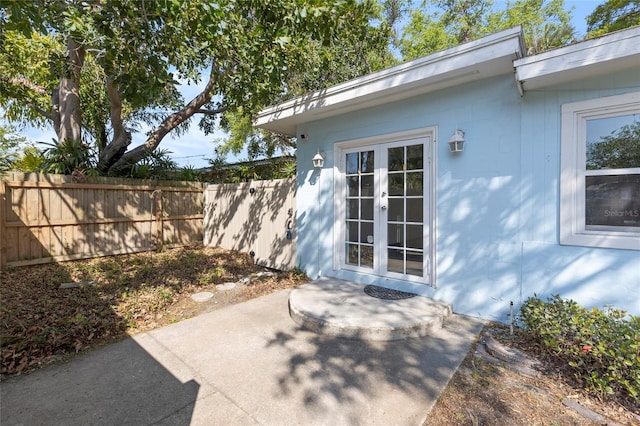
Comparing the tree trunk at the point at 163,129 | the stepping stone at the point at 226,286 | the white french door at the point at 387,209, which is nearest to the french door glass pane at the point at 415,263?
the white french door at the point at 387,209

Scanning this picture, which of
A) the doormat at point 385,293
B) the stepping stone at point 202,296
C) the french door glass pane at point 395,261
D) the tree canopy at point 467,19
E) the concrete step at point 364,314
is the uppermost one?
the tree canopy at point 467,19

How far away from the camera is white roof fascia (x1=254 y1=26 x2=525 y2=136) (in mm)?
2922

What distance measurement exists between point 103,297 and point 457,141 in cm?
502

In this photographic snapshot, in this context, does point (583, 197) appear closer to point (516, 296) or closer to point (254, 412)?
point (516, 296)

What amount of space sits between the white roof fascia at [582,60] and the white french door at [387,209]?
1.25 meters

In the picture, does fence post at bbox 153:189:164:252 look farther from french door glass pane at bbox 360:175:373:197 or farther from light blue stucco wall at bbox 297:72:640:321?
light blue stucco wall at bbox 297:72:640:321

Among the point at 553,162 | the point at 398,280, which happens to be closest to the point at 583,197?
the point at 553,162

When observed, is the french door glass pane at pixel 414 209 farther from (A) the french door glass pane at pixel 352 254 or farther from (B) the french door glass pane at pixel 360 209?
(A) the french door glass pane at pixel 352 254

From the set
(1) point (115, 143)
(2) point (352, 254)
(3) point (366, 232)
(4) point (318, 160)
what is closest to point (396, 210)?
(3) point (366, 232)

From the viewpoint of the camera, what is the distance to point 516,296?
3.14 m

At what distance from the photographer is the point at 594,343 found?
214 centimetres

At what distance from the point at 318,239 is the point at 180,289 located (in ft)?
7.57

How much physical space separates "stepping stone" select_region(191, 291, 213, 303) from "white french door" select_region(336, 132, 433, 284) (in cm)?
208

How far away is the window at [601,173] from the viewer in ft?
8.81
